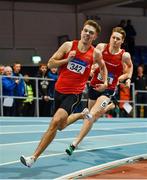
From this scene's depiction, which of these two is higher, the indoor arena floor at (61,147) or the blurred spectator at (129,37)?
the blurred spectator at (129,37)

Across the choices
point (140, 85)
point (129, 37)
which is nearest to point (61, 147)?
point (140, 85)

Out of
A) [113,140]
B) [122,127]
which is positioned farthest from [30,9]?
[113,140]

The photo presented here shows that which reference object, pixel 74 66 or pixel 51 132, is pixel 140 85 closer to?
pixel 74 66

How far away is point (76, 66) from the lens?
7.36 metres

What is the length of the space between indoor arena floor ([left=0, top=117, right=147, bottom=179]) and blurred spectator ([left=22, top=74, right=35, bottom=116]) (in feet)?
4.63

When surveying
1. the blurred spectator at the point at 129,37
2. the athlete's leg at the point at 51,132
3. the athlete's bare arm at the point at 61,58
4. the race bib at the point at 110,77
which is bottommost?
the athlete's leg at the point at 51,132

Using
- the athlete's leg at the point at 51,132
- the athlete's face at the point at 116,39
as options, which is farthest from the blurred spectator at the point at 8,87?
the athlete's leg at the point at 51,132

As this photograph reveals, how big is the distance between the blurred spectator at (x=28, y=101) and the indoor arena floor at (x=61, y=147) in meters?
1.41

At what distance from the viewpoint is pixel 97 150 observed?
9070 millimetres

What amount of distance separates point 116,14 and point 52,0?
3795 mm

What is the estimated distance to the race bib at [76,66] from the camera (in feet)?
24.1

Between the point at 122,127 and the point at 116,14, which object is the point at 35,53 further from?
the point at 122,127

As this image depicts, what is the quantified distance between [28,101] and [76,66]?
8.51 metres

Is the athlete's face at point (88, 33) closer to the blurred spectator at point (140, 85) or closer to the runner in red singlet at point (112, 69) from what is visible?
the runner in red singlet at point (112, 69)
